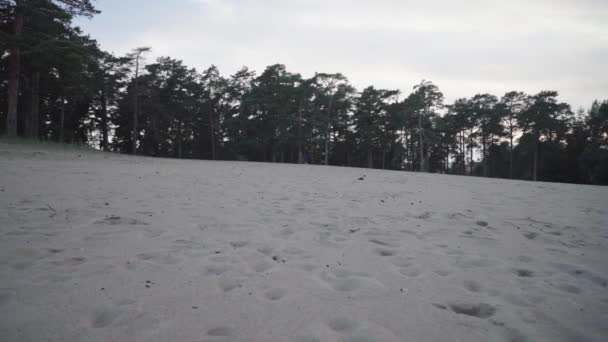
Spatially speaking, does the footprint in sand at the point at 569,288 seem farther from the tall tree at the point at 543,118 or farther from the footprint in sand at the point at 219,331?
the tall tree at the point at 543,118

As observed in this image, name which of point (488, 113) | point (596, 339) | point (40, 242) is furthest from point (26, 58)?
point (488, 113)

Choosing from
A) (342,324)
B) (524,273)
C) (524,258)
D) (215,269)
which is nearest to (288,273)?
(215,269)

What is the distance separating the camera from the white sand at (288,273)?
1960 millimetres

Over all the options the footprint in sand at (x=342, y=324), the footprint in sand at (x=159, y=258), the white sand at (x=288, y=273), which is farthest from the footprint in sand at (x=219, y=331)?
the footprint in sand at (x=159, y=258)

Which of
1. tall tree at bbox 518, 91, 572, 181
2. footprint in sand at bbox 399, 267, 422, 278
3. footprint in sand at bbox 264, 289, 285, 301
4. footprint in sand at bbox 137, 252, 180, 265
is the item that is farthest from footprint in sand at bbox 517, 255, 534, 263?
tall tree at bbox 518, 91, 572, 181

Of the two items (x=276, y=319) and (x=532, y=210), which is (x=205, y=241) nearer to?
(x=276, y=319)

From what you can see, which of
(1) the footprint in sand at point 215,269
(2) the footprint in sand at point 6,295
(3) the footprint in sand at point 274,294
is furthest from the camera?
(1) the footprint in sand at point 215,269

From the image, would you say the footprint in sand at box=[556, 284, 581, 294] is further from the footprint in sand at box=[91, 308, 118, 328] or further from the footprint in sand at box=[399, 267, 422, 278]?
the footprint in sand at box=[91, 308, 118, 328]

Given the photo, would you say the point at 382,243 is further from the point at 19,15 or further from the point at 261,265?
the point at 19,15

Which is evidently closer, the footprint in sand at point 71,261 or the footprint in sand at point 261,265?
the footprint in sand at point 71,261

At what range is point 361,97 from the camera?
4328cm

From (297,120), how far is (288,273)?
35215 mm

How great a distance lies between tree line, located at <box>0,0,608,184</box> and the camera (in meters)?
35.2

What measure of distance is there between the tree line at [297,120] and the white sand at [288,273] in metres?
31.5
